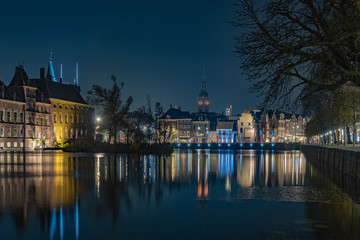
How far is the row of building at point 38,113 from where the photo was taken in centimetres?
9712

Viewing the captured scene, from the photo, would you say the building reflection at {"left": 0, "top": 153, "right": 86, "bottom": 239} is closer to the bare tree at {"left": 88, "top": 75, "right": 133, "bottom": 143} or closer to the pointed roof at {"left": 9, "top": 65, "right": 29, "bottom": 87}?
the bare tree at {"left": 88, "top": 75, "right": 133, "bottom": 143}

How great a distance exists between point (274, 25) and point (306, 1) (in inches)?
65.4

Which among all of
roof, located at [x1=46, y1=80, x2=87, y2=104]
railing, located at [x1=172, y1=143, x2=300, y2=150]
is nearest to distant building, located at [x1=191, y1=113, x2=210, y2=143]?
railing, located at [x1=172, y1=143, x2=300, y2=150]

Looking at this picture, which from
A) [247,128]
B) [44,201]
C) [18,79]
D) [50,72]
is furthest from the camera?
[247,128]

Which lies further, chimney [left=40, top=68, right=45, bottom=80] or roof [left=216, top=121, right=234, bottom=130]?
roof [left=216, top=121, right=234, bottom=130]

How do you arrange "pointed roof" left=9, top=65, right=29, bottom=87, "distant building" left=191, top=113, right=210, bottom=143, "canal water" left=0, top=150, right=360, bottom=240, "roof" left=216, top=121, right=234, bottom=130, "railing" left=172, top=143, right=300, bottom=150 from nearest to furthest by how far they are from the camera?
"canal water" left=0, top=150, right=360, bottom=240
"pointed roof" left=9, top=65, right=29, bottom=87
"railing" left=172, top=143, right=300, bottom=150
"distant building" left=191, top=113, right=210, bottom=143
"roof" left=216, top=121, right=234, bottom=130

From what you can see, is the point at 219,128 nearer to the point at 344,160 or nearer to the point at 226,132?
the point at 226,132

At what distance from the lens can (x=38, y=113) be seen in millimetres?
109500

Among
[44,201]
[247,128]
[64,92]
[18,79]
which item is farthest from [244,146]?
[44,201]

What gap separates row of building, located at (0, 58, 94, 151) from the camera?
319 feet

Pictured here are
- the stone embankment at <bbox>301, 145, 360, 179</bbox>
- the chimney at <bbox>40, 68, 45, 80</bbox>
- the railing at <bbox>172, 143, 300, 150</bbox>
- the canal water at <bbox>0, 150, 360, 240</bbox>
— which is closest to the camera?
the canal water at <bbox>0, 150, 360, 240</bbox>

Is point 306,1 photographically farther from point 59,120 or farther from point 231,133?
point 231,133

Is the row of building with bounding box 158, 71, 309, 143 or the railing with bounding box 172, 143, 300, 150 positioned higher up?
the row of building with bounding box 158, 71, 309, 143

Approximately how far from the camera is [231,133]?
601ft
